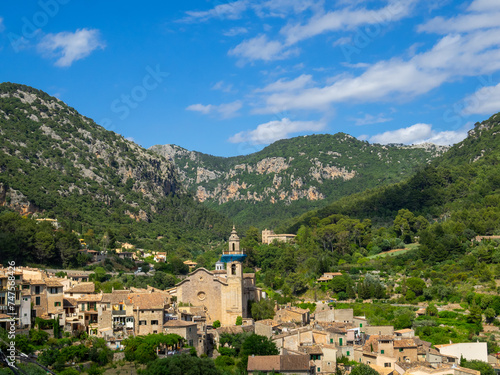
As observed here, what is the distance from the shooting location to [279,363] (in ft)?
116

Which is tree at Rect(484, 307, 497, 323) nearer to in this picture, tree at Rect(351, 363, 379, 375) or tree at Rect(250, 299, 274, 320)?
tree at Rect(250, 299, 274, 320)

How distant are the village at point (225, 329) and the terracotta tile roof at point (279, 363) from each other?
60mm

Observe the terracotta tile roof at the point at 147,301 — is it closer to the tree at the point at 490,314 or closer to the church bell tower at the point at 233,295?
the church bell tower at the point at 233,295

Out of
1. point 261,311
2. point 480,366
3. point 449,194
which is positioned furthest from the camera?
point 449,194

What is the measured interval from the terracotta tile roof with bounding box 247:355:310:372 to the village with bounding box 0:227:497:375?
6cm

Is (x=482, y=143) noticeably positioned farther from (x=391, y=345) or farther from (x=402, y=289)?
(x=391, y=345)

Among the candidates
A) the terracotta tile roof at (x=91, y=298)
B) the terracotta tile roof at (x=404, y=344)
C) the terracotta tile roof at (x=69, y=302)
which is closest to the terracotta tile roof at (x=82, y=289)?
the terracotta tile roof at (x=91, y=298)

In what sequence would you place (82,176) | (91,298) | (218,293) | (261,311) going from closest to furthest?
(91,298) < (218,293) < (261,311) < (82,176)

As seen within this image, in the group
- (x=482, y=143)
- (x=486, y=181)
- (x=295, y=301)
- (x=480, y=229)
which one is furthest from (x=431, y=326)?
(x=482, y=143)

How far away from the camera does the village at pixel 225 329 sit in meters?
36.1

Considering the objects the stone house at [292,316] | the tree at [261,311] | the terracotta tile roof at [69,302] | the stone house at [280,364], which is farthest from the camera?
the tree at [261,311]

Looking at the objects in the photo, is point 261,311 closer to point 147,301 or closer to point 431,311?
point 147,301

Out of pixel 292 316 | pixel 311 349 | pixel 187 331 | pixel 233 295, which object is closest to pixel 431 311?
pixel 292 316

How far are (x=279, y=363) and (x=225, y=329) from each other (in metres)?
8.23
